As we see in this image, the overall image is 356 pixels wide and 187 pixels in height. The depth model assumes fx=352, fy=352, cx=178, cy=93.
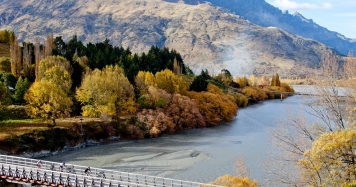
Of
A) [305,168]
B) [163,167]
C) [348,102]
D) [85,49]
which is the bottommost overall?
[163,167]

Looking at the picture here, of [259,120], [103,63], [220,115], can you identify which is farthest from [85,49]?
[259,120]

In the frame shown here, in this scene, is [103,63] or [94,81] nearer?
[94,81]

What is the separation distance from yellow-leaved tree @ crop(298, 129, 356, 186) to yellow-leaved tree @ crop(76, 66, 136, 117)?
188ft

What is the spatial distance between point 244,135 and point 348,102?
51.7 metres

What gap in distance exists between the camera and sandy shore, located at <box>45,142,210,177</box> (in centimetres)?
5451

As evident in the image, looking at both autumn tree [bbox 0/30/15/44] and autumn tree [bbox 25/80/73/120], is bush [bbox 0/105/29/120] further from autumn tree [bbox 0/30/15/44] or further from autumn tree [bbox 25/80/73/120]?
autumn tree [bbox 0/30/15/44]

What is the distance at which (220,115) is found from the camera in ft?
326

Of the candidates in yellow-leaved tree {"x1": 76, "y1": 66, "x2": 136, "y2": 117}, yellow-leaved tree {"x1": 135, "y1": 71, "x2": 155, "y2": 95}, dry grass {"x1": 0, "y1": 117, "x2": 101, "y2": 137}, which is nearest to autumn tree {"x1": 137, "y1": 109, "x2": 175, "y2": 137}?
yellow-leaved tree {"x1": 76, "y1": 66, "x2": 136, "y2": 117}

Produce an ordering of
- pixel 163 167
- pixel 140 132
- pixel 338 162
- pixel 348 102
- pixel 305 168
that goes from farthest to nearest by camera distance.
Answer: pixel 140 132 < pixel 163 167 < pixel 348 102 < pixel 305 168 < pixel 338 162

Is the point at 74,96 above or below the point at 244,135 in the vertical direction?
above

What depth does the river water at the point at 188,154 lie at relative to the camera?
5222cm

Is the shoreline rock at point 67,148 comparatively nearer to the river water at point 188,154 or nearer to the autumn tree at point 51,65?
the river water at point 188,154

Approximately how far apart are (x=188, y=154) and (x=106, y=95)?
998 inches

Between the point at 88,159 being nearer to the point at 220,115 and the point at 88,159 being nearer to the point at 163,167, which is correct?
the point at 163,167
